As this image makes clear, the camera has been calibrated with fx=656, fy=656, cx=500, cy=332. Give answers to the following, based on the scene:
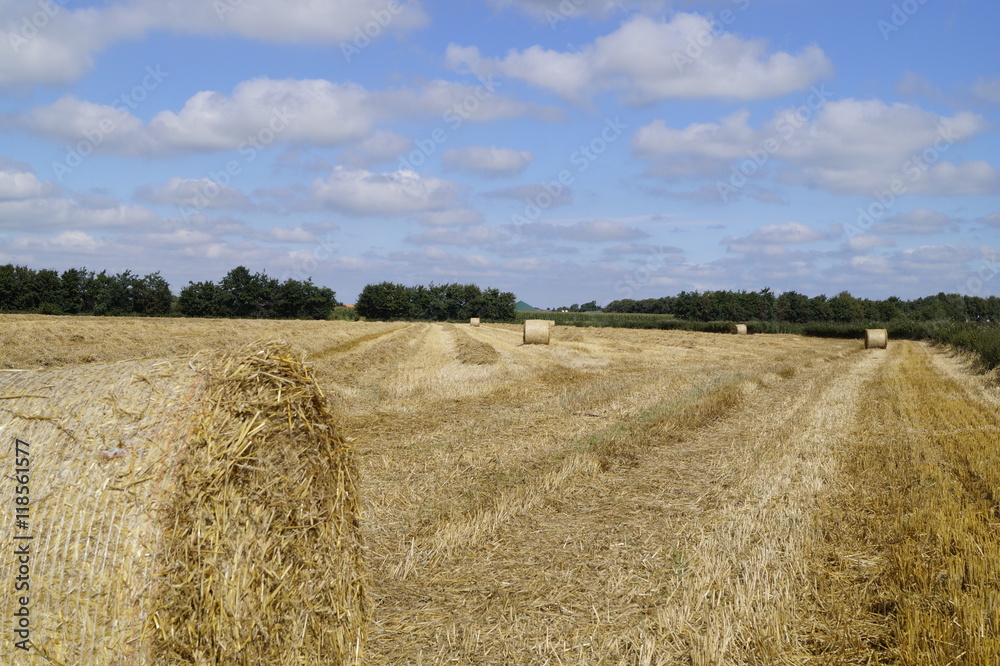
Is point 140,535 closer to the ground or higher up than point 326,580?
higher up

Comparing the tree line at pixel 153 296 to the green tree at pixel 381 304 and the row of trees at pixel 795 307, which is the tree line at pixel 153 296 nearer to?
the green tree at pixel 381 304

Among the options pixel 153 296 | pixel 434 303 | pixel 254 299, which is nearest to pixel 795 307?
pixel 434 303

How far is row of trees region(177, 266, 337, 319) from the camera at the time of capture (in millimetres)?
72625

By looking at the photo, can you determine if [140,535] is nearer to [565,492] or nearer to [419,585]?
[419,585]

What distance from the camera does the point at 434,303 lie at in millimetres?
94750

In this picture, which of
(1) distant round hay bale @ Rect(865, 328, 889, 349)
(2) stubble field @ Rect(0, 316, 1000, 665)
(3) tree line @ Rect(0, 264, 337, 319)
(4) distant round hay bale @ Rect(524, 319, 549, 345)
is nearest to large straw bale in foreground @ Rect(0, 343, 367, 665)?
(2) stubble field @ Rect(0, 316, 1000, 665)

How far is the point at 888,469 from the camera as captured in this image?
28.4 ft

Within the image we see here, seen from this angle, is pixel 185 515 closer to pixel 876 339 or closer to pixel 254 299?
pixel 876 339

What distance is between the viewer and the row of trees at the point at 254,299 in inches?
2859

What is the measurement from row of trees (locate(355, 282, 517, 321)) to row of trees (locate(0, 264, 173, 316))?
96.4 ft

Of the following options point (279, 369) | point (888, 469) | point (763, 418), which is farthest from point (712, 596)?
point (763, 418)

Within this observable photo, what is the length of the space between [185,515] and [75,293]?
7103 cm

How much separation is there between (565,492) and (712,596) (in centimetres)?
274

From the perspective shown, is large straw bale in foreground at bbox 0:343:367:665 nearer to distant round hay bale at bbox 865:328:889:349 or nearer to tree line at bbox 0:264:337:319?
distant round hay bale at bbox 865:328:889:349
